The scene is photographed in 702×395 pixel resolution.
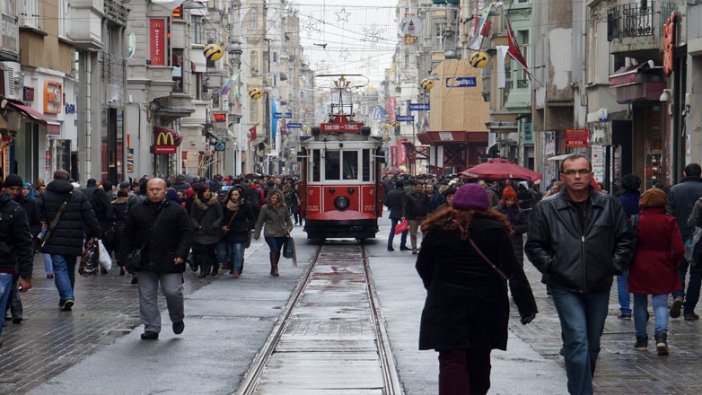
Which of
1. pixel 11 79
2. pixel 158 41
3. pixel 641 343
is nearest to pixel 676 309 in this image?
pixel 641 343

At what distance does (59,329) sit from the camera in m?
15.1

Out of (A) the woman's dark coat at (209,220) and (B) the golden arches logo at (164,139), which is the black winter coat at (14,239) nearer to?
(A) the woman's dark coat at (209,220)

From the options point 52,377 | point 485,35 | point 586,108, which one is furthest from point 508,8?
point 52,377

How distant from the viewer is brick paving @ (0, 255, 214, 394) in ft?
39.0

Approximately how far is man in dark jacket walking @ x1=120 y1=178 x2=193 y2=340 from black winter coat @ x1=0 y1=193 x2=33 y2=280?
170 centimetres

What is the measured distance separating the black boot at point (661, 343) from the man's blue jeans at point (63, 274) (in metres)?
7.25

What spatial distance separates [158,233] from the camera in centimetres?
1418

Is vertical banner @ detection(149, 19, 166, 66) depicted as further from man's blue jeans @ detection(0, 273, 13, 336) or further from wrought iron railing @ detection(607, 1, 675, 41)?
man's blue jeans @ detection(0, 273, 13, 336)

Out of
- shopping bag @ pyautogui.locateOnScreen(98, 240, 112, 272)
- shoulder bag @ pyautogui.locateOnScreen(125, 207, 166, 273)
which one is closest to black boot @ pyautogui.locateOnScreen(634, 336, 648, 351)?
shoulder bag @ pyautogui.locateOnScreen(125, 207, 166, 273)

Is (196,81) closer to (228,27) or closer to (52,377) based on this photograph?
(228,27)

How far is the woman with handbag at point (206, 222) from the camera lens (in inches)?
934

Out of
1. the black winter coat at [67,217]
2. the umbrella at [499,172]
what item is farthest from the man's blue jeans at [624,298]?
the umbrella at [499,172]

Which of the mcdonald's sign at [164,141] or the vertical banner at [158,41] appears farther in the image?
the mcdonald's sign at [164,141]

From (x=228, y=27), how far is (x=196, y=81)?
2220 centimetres
